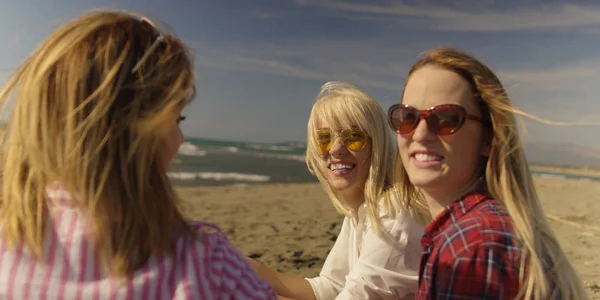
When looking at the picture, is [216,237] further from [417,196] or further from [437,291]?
[417,196]

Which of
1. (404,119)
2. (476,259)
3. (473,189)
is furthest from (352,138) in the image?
(476,259)

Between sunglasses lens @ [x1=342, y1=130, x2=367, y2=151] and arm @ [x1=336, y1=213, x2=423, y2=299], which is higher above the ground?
sunglasses lens @ [x1=342, y1=130, x2=367, y2=151]

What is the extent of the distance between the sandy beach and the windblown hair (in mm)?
833

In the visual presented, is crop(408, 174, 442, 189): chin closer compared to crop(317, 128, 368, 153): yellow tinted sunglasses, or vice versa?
crop(408, 174, 442, 189): chin

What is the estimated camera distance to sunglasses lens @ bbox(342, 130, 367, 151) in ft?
8.97

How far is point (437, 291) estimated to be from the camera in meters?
1.57

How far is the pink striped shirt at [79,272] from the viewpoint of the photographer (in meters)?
1.14

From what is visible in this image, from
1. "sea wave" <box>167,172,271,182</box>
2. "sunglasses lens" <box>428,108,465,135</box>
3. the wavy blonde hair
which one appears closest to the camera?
the wavy blonde hair

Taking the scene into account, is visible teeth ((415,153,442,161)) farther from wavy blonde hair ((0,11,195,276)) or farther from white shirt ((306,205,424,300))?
wavy blonde hair ((0,11,195,276))

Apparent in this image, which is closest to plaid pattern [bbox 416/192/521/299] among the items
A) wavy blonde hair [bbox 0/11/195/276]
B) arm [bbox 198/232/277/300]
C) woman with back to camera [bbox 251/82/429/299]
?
arm [bbox 198/232/277/300]

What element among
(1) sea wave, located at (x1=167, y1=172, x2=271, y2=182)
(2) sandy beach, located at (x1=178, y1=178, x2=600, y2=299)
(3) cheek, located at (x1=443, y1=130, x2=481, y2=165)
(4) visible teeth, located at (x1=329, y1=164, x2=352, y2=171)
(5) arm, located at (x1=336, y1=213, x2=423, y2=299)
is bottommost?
(1) sea wave, located at (x1=167, y1=172, x2=271, y2=182)

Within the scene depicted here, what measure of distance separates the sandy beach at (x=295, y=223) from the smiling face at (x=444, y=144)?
3.27 ft

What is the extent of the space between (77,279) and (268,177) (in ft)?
58.2

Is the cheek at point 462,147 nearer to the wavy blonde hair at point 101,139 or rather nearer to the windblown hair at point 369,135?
the windblown hair at point 369,135
